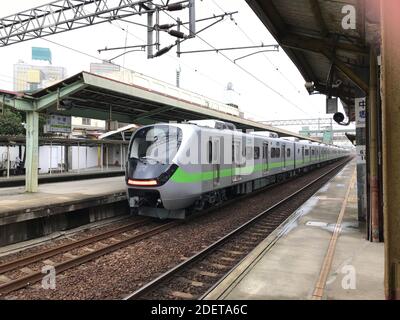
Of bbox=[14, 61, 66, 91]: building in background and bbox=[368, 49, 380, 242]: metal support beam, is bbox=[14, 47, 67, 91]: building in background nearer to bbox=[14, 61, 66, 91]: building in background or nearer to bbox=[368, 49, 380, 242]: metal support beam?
bbox=[14, 61, 66, 91]: building in background

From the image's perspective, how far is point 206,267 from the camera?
21.5 ft

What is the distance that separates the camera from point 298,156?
2583cm

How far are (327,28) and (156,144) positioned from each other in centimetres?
485

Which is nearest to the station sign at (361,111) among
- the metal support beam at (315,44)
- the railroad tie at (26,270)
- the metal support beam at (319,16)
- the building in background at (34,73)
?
the metal support beam at (315,44)

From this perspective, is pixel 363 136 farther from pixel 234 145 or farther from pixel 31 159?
pixel 31 159

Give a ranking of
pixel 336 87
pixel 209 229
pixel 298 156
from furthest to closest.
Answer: pixel 298 156, pixel 336 87, pixel 209 229

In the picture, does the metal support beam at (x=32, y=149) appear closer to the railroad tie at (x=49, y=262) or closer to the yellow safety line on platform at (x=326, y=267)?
the railroad tie at (x=49, y=262)

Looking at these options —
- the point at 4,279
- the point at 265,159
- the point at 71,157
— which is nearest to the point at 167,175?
the point at 4,279

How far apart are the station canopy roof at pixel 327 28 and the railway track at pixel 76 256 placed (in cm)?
523

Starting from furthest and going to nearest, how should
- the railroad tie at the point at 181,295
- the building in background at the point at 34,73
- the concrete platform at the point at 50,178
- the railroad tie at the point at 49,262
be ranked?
the building in background at the point at 34,73 → the concrete platform at the point at 50,178 → the railroad tie at the point at 49,262 → the railroad tie at the point at 181,295

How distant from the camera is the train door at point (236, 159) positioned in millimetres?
12584

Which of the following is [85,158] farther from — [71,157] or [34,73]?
[34,73]
